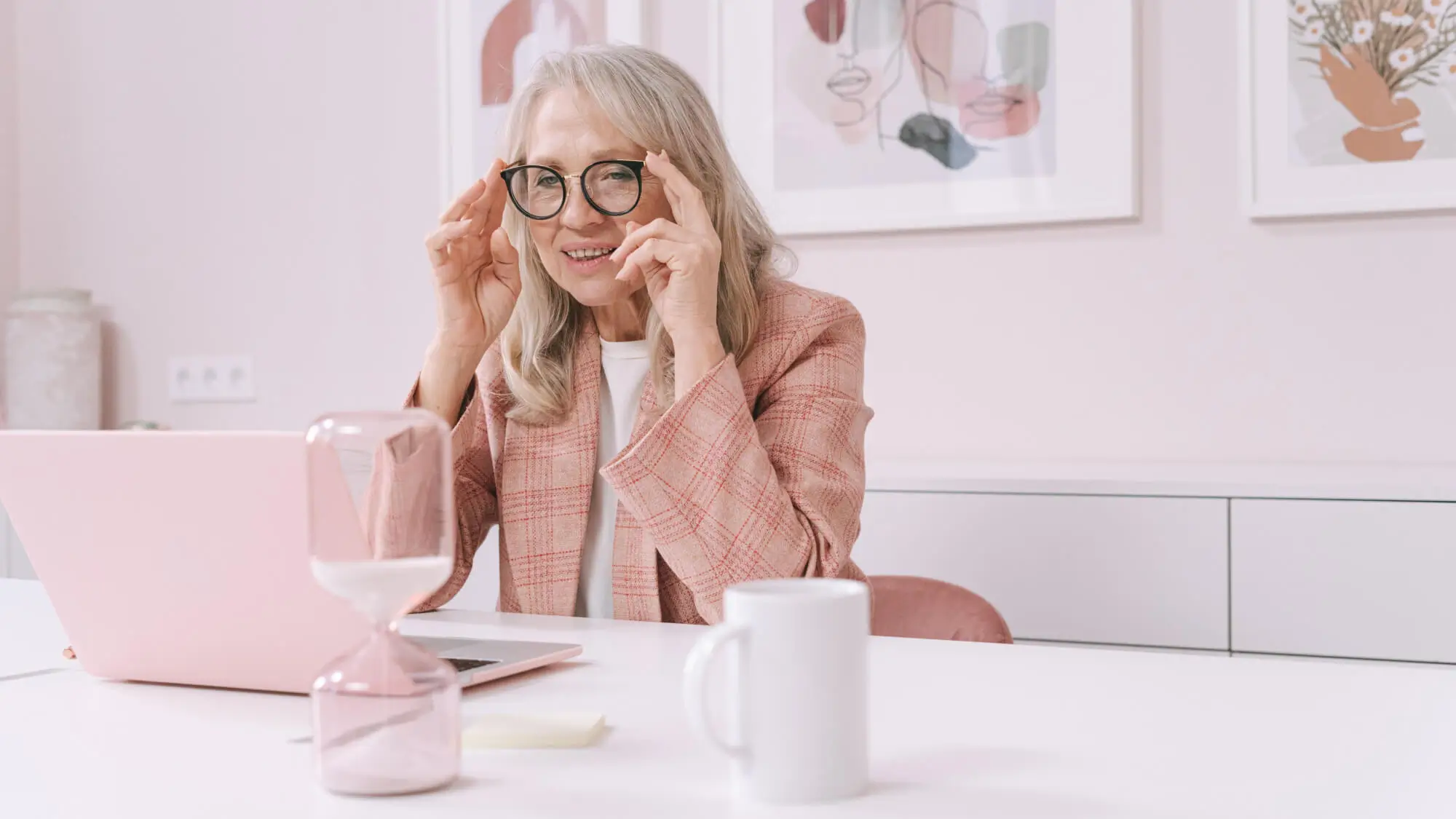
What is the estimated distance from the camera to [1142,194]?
2.36 m

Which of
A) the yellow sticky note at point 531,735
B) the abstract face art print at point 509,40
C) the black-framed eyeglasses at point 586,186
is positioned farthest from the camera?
the abstract face art print at point 509,40

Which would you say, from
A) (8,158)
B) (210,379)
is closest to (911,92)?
(210,379)

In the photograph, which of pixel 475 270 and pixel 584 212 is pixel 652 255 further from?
pixel 475 270

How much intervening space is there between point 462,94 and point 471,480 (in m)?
1.45

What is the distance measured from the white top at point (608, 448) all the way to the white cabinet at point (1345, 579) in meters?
0.89

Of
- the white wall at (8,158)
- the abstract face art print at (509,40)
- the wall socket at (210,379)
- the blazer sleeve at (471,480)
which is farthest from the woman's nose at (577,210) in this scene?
the white wall at (8,158)

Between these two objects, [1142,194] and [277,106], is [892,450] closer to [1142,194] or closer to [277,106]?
[1142,194]

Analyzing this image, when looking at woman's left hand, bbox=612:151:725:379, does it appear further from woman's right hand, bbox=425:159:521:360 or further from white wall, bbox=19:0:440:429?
white wall, bbox=19:0:440:429

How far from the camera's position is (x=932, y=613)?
151 cm

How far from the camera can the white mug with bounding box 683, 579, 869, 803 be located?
652 mm

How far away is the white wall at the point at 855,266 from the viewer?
7.41 ft

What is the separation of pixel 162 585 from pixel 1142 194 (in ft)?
6.23

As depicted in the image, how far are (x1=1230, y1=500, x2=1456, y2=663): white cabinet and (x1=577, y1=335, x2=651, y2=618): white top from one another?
89 centimetres

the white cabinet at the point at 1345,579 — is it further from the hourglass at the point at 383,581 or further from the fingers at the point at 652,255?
the hourglass at the point at 383,581
